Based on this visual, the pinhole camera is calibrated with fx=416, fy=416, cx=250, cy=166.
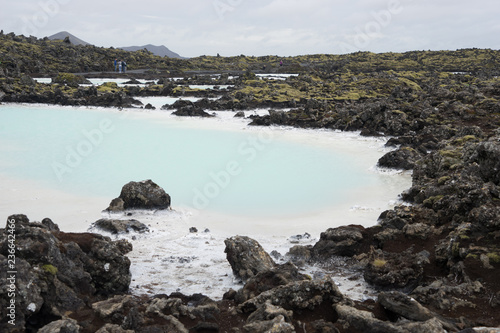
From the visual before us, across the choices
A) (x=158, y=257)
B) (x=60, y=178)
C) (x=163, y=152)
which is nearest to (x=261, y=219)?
(x=158, y=257)

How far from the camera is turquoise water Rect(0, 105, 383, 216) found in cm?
1900

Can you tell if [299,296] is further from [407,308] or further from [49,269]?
[49,269]

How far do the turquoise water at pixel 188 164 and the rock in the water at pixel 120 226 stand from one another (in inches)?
137


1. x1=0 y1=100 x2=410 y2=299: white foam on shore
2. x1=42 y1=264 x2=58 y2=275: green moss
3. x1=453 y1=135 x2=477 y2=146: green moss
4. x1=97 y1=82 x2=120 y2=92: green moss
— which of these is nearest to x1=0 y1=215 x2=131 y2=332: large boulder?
x1=42 y1=264 x2=58 y2=275: green moss

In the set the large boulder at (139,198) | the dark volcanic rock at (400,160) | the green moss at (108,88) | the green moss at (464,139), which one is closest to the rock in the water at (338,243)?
the large boulder at (139,198)

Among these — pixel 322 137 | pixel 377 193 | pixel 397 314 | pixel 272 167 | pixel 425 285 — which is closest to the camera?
pixel 397 314

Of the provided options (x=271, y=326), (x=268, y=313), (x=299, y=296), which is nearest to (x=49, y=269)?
(x=268, y=313)

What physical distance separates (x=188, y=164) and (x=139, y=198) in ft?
30.3

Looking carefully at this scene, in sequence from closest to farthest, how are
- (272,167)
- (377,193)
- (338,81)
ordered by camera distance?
(377,193) → (272,167) → (338,81)

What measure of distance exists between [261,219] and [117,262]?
7277 millimetres

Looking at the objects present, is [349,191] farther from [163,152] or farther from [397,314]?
[163,152]

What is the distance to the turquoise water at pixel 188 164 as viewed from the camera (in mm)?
19000

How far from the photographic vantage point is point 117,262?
32.1 ft

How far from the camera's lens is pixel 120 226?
13.8 meters
